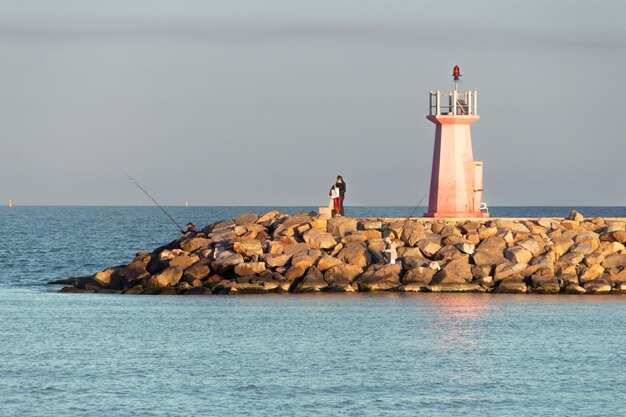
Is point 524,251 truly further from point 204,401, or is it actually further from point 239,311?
point 204,401

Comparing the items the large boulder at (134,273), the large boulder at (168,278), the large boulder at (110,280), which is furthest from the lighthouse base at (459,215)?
the large boulder at (110,280)

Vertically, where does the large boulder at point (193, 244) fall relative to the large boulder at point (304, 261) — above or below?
above

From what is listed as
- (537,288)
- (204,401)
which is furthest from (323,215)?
(204,401)

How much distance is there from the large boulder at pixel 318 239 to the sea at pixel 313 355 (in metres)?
2.08

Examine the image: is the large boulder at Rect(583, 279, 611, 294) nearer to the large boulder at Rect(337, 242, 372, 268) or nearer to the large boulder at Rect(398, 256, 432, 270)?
the large boulder at Rect(398, 256, 432, 270)

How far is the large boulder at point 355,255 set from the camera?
31422mm

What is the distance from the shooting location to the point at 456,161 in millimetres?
35844

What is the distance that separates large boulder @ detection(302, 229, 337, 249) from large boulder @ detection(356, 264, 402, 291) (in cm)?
159

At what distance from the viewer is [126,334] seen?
2434 cm

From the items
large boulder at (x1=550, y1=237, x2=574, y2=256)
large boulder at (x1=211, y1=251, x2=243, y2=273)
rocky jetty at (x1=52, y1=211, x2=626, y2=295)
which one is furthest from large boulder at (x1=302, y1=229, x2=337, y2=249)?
large boulder at (x1=550, y1=237, x2=574, y2=256)

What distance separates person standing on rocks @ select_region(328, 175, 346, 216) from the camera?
35.6 m

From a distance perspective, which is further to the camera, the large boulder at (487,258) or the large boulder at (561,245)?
the large boulder at (561,245)

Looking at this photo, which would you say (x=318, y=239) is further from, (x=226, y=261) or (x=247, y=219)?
(x=247, y=219)

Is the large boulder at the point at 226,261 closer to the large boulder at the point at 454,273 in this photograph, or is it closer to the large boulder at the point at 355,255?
the large boulder at the point at 355,255
